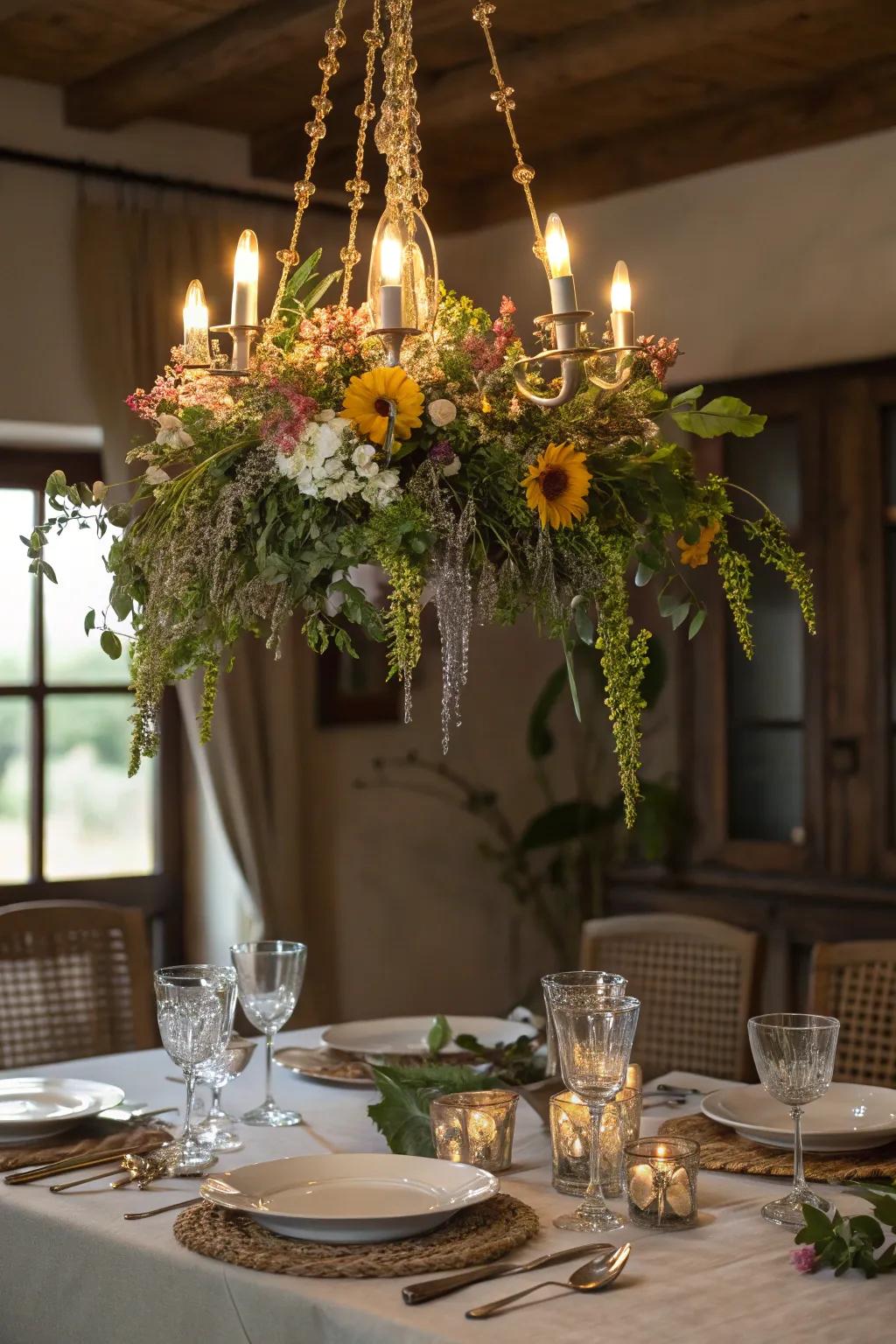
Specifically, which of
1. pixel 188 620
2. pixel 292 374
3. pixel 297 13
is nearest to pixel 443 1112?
pixel 188 620

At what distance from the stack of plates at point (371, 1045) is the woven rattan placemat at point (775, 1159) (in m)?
0.44

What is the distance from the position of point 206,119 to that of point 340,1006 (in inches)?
89.9

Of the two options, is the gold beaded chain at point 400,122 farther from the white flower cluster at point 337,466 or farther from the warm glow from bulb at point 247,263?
the white flower cluster at point 337,466

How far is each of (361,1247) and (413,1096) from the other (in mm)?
347

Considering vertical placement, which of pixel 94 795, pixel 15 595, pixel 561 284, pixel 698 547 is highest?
pixel 561 284

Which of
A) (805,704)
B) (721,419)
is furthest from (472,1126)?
(805,704)

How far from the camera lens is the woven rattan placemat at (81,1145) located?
6.40ft

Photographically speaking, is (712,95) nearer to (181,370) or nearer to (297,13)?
(297,13)

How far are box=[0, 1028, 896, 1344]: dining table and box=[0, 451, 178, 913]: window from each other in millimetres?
2041

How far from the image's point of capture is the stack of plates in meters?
2.39

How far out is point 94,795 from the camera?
13.2ft

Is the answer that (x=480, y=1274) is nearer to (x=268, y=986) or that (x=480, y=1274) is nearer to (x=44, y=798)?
(x=268, y=986)

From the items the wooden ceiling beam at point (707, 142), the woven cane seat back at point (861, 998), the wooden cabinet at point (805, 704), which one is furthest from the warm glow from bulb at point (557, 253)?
the wooden ceiling beam at point (707, 142)

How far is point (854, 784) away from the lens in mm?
3586
